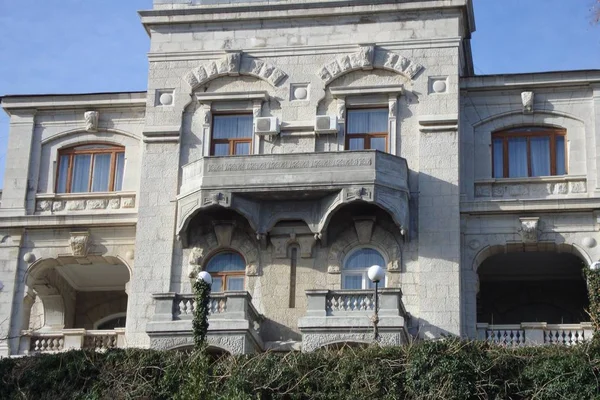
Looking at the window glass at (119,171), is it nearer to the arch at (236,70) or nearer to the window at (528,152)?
the arch at (236,70)

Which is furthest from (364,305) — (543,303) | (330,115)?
(543,303)

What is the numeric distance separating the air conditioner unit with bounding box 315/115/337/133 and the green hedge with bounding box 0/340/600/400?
922 cm

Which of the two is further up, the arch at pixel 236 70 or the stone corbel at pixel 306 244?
the arch at pixel 236 70

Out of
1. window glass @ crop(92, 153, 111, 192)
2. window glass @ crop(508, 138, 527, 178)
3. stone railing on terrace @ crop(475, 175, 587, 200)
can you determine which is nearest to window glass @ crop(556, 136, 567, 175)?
stone railing on terrace @ crop(475, 175, 587, 200)

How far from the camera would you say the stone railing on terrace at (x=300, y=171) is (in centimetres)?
4244

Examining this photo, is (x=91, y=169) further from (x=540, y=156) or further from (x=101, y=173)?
(x=540, y=156)

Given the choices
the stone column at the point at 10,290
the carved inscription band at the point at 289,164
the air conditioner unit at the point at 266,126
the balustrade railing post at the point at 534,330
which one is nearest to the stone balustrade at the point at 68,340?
the stone column at the point at 10,290

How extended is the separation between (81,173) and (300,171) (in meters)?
8.18

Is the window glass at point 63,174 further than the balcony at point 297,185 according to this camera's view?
Yes

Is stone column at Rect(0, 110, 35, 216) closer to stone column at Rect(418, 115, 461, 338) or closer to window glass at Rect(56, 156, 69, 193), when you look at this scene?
window glass at Rect(56, 156, 69, 193)

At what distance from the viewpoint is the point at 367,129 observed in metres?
44.6

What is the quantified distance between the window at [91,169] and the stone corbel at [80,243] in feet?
5.50

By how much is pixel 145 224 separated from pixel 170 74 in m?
5.03

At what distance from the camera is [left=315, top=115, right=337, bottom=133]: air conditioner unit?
1731 inches
